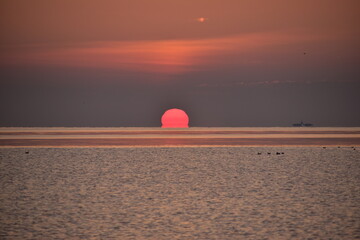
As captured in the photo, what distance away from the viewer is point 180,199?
1300cm

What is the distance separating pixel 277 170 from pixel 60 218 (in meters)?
10.3

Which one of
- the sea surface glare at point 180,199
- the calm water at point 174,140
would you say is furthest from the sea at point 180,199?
the calm water at point 174,140

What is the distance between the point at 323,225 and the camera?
10.0 metres

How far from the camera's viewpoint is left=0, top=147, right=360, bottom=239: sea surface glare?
9.68 metres

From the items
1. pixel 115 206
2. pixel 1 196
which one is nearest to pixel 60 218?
pixel 115 206

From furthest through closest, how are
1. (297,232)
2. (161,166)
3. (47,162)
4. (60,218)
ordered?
(47,162), (161,166), (60,218), (297,232)

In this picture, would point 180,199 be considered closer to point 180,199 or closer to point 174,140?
point 180,199

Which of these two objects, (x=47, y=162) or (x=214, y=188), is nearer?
(x=214, y=188)

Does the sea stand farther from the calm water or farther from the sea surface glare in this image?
the calm water

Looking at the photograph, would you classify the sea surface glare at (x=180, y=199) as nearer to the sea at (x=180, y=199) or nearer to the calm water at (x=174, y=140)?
the sea at (x=180, y=199)

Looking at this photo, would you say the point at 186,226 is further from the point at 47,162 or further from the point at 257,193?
the point at 47,162

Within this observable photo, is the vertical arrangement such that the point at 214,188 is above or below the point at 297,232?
above

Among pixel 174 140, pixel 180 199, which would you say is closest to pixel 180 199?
pixel 180 199

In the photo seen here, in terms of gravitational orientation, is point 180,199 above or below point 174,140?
below
